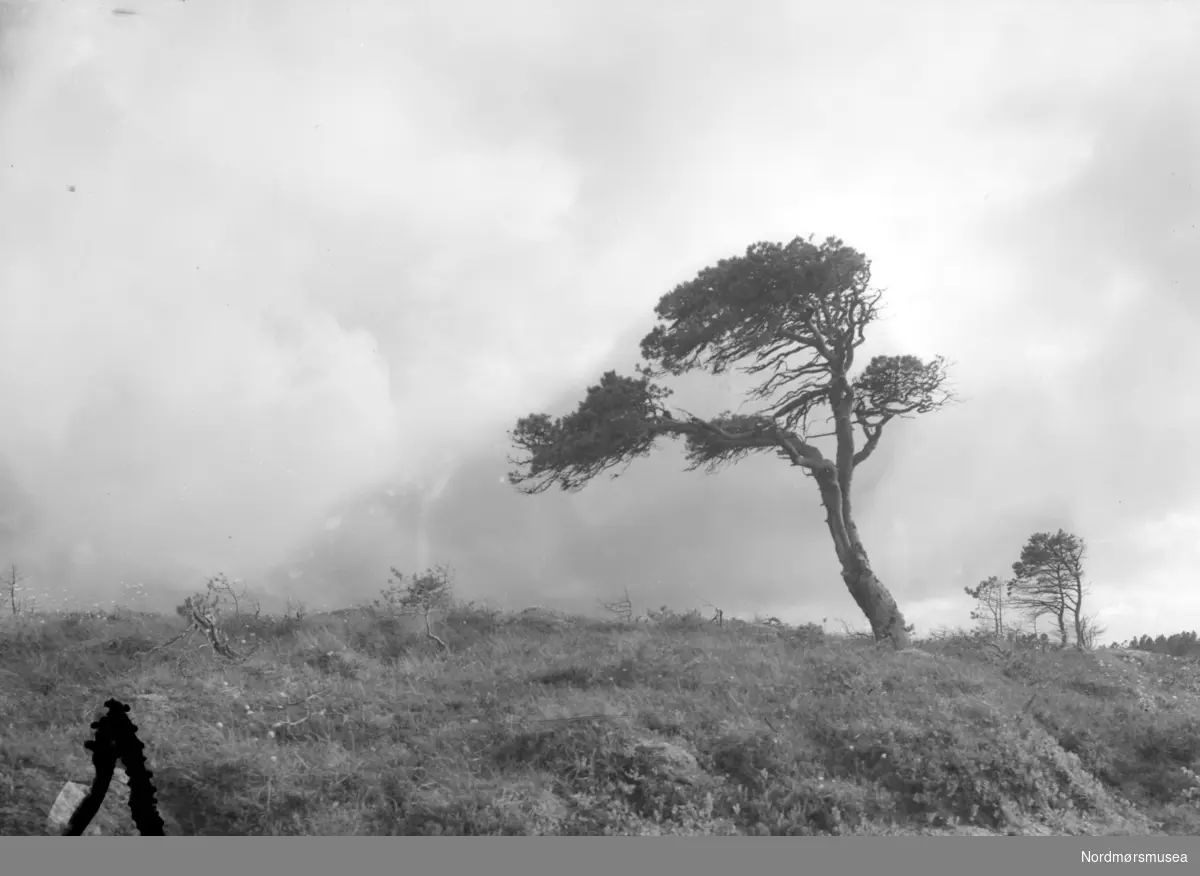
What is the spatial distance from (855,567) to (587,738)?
43.7 ft

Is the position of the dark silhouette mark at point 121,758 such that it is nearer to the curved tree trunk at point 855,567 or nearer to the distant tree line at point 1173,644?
the curved tree trunk at point 855,567

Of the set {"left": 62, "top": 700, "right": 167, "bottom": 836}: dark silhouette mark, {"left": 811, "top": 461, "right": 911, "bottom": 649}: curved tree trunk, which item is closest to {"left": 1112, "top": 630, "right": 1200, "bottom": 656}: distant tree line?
{"left": 811, "top": 461, "right": 911, "bottom": 649}: curved tree trunk

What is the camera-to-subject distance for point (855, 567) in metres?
21.3

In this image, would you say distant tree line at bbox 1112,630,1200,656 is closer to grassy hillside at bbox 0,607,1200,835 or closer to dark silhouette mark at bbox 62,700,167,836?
grassy hillside at bbox 0,607,1200,835

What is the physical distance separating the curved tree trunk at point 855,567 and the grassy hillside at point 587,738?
4.32 meters

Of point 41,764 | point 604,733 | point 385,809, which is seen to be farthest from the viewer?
point 604,733

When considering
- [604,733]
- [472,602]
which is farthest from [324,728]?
[472,602]

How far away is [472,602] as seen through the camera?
63.6 feet

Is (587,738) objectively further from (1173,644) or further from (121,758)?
(1173,644)

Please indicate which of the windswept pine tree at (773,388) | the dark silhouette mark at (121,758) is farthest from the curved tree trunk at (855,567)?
the dark silhouette mark at (121,758)

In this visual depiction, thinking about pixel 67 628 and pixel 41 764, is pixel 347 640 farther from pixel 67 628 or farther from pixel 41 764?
pixel 41 764

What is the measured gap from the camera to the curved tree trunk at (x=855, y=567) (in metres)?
20.7

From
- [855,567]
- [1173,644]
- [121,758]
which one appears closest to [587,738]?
[121,758]

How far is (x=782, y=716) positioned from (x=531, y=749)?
12.4 ft
